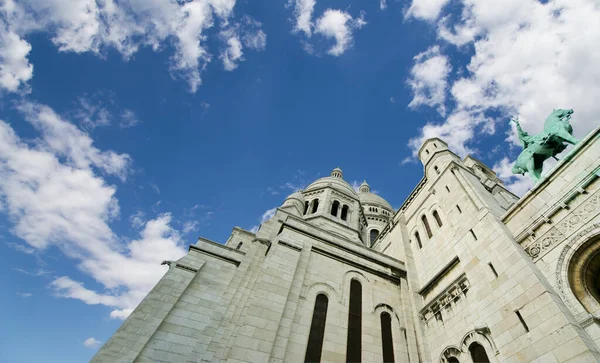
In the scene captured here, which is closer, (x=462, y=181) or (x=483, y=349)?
(x=483, y=349)

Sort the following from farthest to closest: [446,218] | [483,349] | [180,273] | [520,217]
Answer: [446,218] → [180,273] → [520,217] → [483,349]

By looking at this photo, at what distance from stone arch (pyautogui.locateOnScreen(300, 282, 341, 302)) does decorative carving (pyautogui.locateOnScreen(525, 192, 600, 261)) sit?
7639mm

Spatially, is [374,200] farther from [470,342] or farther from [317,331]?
[317,331]

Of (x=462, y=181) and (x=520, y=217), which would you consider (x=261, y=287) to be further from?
(x=462, y=181)

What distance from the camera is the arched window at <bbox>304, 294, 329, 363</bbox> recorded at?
1035cm

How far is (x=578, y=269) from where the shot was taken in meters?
8.48

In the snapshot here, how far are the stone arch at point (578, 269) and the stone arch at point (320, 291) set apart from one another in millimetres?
7853

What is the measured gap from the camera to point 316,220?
74.1 ft

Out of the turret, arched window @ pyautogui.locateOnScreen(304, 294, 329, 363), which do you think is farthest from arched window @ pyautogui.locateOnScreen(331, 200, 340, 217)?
arched window @ pyautogui.locateOnScreen(304, 294, 329, 363)

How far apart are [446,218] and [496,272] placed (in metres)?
4.98

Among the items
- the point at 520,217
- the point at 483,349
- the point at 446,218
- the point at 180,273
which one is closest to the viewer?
the point at 483,349

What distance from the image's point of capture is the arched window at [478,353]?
376 inches

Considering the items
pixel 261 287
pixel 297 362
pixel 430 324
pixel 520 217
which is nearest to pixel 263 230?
pixel 261 287

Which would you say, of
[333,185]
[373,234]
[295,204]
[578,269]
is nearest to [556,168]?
[578,269]
